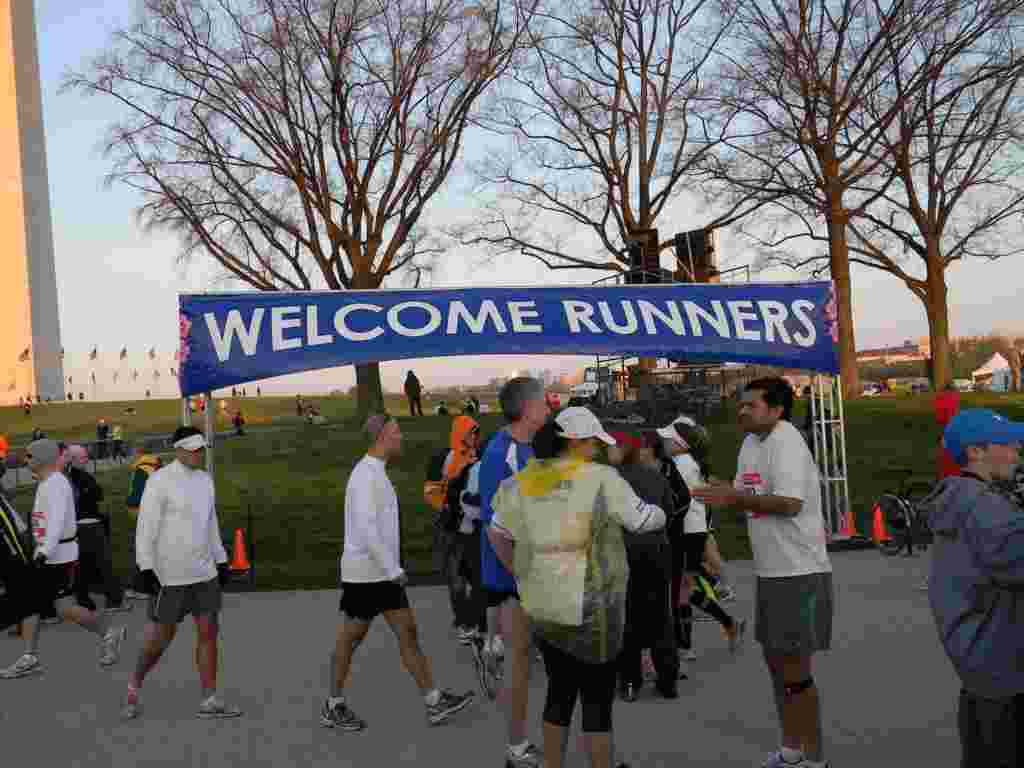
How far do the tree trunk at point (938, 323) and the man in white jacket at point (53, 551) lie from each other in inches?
983

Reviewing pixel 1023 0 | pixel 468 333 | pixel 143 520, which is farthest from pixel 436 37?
pixel 143 520

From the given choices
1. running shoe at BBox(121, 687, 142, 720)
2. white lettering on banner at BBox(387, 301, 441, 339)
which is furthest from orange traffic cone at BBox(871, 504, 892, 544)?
running shoe at BBox(121, 687, 142, 720)

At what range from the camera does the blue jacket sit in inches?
259

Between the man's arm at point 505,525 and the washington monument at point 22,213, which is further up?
the washington monument at point 22,213

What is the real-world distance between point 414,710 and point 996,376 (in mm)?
51430

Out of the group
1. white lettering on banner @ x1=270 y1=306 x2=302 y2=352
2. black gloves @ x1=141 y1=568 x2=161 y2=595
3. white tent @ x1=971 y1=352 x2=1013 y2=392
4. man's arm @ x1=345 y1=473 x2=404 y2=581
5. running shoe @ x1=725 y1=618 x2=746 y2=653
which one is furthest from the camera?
white tent @ x1=971 y1=352 x2=1013 y2=392

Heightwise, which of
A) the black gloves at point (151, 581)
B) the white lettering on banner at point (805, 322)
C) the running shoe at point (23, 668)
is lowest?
the running shoe at point (23, 668)

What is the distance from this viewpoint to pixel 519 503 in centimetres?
484

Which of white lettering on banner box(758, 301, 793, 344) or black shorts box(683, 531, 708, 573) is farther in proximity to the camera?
white lettering on banner box(758, 301, 793, 344)

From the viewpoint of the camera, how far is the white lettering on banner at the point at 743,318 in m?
13.4

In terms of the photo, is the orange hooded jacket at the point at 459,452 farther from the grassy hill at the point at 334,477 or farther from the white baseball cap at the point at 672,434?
the grassy hill at the point at 334,477

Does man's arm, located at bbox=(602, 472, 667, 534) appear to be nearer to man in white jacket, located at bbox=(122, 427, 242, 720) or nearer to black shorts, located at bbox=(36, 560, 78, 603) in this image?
man in white jacket, located at bbox=(122, 427, 242, 720)

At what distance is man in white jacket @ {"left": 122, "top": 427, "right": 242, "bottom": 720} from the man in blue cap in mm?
4693

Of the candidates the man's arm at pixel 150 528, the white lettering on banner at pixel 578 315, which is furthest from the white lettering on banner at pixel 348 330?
the man's arm at pixel 150 528
